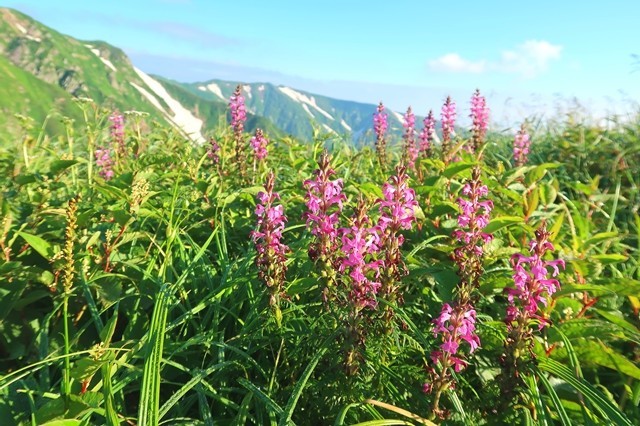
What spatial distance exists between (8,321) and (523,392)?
A: 10.1 ft

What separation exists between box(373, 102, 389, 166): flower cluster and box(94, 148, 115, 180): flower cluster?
3647 millimetres

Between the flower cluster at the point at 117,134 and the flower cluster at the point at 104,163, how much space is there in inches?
6.3

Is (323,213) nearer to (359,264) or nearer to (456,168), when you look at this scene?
(359,264)

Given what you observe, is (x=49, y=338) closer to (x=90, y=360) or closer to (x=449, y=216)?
(x=90, y=360)

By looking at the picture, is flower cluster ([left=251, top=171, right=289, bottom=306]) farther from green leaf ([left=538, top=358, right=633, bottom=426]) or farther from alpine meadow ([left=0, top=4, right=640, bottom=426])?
green leaf ([left=538, top=358, right=633, bottom=426])

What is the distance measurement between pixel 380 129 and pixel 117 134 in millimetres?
4001

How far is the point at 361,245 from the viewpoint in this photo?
2338mm

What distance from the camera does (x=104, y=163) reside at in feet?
19.5

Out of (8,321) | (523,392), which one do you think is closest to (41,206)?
(8,321)

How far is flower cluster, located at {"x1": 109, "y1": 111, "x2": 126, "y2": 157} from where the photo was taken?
246 inches

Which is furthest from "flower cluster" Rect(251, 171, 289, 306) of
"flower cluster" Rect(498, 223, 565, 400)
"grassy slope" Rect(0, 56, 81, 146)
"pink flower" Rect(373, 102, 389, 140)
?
"grassy slope" Rect(0, 56, 81, 146)

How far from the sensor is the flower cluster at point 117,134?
20.5 ft

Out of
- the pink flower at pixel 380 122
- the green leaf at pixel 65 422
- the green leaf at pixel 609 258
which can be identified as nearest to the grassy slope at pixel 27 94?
the pink flower at pixel 380 122

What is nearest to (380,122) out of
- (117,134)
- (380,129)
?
(380,129)
